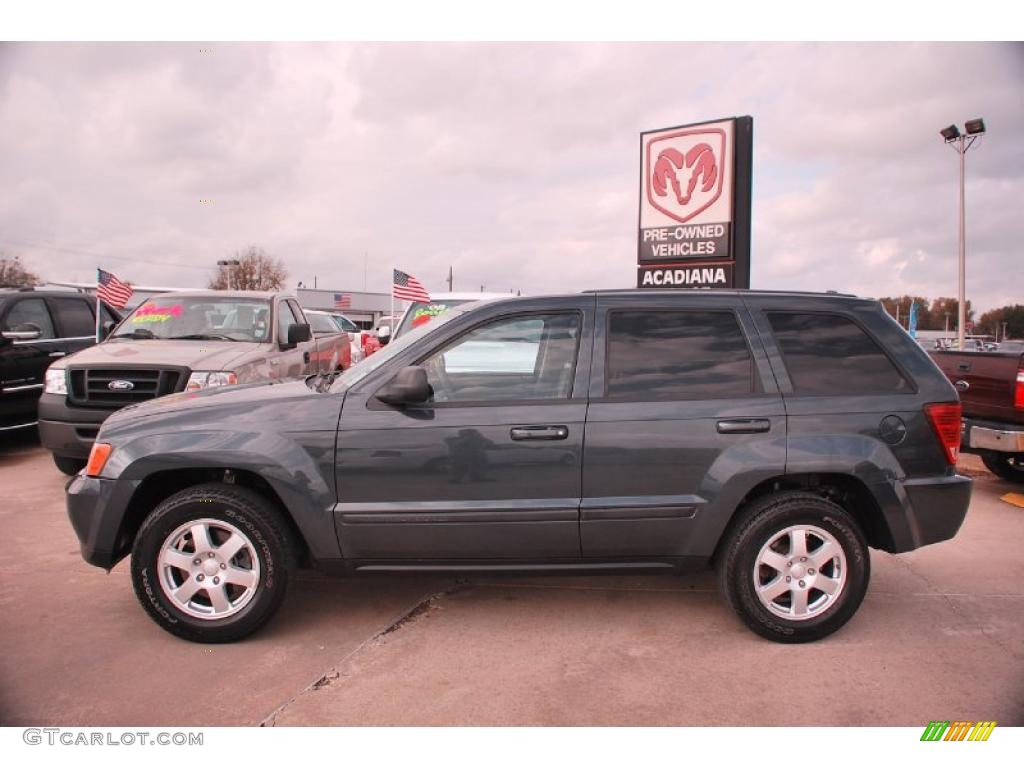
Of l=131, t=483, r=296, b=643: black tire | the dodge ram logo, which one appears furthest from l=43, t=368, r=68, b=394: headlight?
the dodge ram logo

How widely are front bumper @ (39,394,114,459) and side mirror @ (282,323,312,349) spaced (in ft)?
5.73

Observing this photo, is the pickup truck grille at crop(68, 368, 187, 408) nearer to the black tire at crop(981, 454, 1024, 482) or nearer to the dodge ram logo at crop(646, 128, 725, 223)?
the dodge ram logo at crop(646, 128, 725, 223)

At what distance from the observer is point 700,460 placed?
134 inches

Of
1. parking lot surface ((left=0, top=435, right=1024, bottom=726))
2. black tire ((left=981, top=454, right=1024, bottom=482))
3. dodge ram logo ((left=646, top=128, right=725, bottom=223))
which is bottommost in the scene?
parking lot surface ((left=0, top=435, right=1024, bottom=726))

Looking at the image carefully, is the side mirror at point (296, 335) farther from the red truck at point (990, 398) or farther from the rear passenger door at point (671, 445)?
the red truck at point (990, 398)

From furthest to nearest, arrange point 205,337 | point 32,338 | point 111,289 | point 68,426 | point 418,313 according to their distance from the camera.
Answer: point 111,289 < point 418,313 < point 32,338 < point 205,337 < point 68,426

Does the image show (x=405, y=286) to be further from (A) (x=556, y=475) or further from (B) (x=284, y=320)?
(A) (x=556, y=475)

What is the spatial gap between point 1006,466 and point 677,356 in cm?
573

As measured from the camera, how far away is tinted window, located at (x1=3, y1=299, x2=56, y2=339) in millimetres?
8164

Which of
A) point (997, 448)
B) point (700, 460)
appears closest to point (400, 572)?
point (700, 460)

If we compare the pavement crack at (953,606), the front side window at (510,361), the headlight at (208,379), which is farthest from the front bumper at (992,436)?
the headlight at (208,379)

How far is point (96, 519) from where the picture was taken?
347 centimetres
